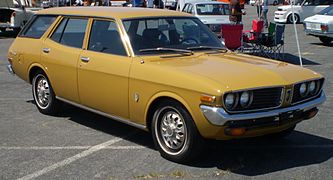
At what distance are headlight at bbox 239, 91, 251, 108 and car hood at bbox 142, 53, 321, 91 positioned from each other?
0.07m

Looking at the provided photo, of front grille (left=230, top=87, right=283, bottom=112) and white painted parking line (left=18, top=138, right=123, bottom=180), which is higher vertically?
front grille (left=230, top=87, right=283, bottom=112)

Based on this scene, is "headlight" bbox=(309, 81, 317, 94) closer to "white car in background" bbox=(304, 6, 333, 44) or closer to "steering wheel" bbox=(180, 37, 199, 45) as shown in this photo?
"steering wheel" bbox=(180, 37, 199, 45)

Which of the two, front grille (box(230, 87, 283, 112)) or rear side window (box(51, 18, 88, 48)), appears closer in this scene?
front grille (box(230, 87, 283, 112))

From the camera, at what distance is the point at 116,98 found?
561 cm

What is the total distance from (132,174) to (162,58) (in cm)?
144

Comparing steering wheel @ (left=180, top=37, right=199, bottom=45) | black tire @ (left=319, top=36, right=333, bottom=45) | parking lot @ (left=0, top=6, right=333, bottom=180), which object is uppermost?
steering wheel @ (left=180, top=37, right=199, bottom=45)

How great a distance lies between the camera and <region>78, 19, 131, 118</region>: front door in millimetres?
5539

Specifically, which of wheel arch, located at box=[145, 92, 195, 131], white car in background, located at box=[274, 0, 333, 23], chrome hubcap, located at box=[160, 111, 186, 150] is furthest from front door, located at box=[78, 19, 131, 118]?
white car in background, located at box=[274, 0, 333, 23]

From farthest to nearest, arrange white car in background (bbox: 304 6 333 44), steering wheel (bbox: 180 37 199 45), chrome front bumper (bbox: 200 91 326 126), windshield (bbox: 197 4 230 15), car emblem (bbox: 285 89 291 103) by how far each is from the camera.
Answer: windshield (bbox: 197 4 230 15)
white car in background (bbox: 304 6 333 44)
steering wheel (bbox: 180 37 199 45)
car emblem (bbox: 285 89 291 103)
chrome front bumper (bbox: 200 91 326 126)

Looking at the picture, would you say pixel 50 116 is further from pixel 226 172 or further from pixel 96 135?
pixel 226 172

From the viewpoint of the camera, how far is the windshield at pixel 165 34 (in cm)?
575

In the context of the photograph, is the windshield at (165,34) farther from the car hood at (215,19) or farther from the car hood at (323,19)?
the car hood at (323,19)

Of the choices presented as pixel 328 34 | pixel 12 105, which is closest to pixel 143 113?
pixel 12 105

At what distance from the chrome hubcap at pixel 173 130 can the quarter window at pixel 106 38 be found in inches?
39.4
